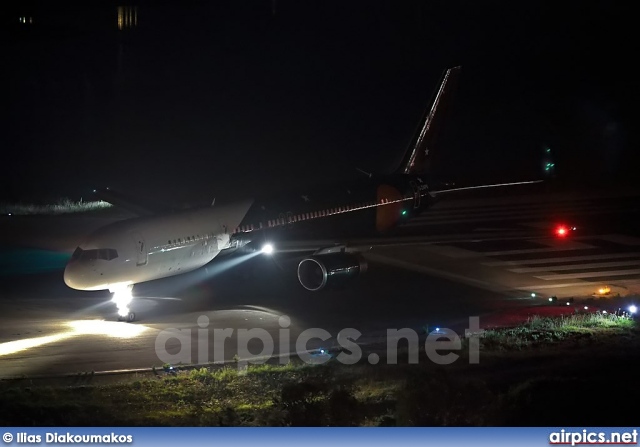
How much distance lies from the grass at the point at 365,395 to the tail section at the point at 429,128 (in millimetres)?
17524

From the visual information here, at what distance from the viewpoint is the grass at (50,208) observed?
50.4m

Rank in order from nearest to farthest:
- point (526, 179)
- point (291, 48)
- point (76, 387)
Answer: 1. point (76, 387)
2. point (526, 179)
3. point (291, 48)

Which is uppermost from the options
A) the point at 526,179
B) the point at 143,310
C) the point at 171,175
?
the point at 171,175

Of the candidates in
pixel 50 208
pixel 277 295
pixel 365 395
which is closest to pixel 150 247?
pixel 277 295

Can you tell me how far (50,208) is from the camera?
51.4 m

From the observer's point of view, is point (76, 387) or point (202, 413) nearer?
point (202, 413)

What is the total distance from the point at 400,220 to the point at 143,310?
1369 centimetres

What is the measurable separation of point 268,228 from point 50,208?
24.8m

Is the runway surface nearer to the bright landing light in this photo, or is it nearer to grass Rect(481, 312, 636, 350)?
the bright landing light

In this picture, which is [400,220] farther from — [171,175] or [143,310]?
[171,175]

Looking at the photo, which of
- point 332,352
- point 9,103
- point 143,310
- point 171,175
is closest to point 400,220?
point 143,310

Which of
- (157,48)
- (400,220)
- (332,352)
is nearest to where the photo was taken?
(332,352)

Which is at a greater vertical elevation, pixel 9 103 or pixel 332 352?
pixel 9 103

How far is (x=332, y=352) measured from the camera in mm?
21391
